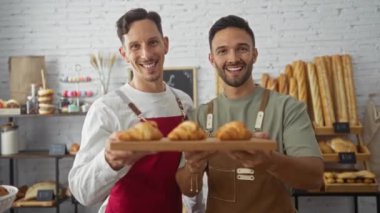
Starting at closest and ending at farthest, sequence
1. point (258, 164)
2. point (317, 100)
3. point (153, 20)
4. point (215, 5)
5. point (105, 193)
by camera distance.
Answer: point (258, 164), point (105, 193), point (153, 20), point (317, 100), point (215, 5)

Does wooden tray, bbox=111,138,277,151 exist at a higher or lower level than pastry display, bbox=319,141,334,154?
higher

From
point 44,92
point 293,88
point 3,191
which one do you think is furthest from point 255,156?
point 44,92

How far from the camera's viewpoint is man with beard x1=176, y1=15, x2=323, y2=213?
167 centimetres

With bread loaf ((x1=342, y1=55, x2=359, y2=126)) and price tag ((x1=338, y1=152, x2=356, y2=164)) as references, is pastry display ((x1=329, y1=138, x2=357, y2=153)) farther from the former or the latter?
bread loaf ((x1=342, y1=55, x2=359, y2=126))

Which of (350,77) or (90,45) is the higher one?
(90,45)

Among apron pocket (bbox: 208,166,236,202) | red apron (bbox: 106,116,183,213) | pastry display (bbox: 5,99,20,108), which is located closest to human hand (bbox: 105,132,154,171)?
red apron (bbox: 106,116,183,213)

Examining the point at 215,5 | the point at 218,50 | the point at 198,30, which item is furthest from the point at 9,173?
the point at 218,50

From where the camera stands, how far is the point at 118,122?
182cm

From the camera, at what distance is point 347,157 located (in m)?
3.72

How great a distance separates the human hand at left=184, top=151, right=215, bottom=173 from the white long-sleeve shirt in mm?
266

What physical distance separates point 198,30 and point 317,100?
57.2 inches

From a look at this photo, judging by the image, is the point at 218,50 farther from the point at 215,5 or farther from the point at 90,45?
the point at 90,45

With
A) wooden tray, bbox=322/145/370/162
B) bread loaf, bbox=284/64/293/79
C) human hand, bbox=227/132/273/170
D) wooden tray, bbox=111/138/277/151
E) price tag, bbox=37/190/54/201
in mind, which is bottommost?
price tag, bbox=37/190/54/201

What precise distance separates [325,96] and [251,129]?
2.41 m
